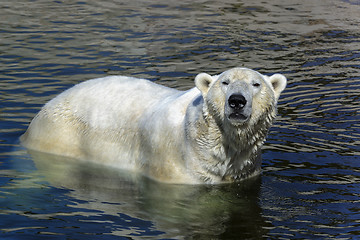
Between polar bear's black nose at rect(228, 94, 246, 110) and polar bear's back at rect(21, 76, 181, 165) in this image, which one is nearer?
polar bear's black nose at rect(228, 94, 246, 110)

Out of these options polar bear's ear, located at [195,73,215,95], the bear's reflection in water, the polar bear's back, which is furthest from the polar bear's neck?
the polar bear's back

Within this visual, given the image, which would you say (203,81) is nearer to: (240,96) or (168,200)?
(240,96)

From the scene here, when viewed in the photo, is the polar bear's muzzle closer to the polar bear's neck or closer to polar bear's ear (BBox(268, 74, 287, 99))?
the polar bear's neck

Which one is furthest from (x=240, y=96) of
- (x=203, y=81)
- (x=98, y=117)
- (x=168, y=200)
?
(x=98, y=117)

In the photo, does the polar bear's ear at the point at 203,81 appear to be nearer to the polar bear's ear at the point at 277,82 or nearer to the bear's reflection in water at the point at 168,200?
the polar bear's ear at the point at 277,82

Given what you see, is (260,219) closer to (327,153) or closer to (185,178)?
(185,178)

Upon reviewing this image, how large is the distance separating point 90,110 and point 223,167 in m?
1.55

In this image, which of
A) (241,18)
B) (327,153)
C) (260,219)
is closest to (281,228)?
(260,219)

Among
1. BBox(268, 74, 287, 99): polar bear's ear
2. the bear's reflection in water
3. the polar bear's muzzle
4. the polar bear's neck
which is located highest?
BBox(268, 74, 287, 99): polar bear's ear

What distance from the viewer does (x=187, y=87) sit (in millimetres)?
9992

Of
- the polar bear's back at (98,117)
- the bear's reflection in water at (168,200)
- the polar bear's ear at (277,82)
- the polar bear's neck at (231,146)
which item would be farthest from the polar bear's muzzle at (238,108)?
the polar bear's back at (98,117)

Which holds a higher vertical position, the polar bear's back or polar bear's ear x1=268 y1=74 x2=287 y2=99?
polar bear's ear x1=268 y1=74 x2=287 y2=99

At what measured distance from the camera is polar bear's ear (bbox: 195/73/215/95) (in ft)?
20.1

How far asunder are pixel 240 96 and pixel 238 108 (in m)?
0.10
